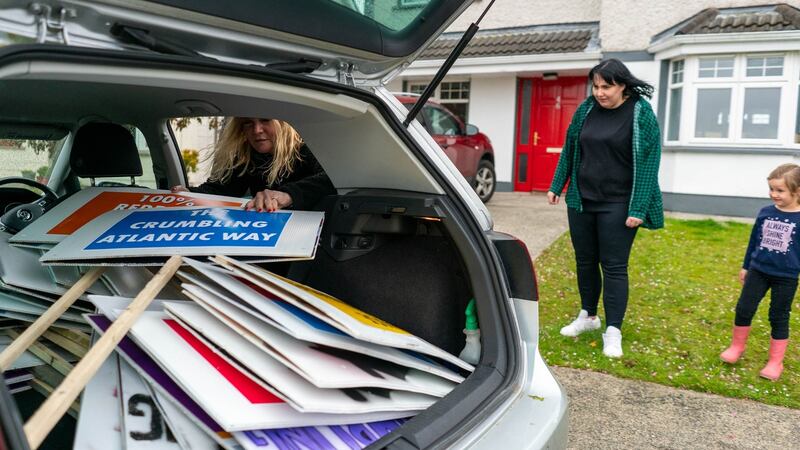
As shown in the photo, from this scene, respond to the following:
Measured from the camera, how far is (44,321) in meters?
1.70

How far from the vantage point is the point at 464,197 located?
196 centimetres

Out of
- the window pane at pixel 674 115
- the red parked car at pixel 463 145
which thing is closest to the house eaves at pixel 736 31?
the window pane at pixel 674 115

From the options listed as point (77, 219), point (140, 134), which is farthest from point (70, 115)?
point (77, 219)

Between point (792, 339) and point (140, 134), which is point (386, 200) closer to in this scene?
point (140, 134)

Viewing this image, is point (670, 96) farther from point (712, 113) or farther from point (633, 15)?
point (633, 15)

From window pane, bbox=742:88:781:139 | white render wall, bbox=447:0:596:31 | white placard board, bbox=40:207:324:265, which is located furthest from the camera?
white render wall, bbox=447:0:596:31

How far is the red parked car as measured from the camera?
10.2 meters

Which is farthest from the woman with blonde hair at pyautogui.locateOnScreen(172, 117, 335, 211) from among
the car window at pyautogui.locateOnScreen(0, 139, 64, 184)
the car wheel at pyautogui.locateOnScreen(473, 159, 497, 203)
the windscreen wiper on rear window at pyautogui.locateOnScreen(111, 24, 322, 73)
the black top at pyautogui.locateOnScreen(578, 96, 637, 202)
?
the car wheel at pyautogui.locateOnScreen(473, 159, 497, 203)

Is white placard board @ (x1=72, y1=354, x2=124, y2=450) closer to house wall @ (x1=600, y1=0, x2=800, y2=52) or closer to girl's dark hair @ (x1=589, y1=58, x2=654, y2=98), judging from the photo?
girl's dark hair @ (x1=589, y1=58, x2=654, y2=98)

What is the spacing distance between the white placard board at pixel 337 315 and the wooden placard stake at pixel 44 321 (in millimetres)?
412

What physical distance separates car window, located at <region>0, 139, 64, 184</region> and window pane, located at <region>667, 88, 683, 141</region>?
34.7 feet

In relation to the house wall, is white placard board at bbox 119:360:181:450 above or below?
below

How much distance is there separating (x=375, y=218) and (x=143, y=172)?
1.74 metres

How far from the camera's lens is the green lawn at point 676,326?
374 cm
